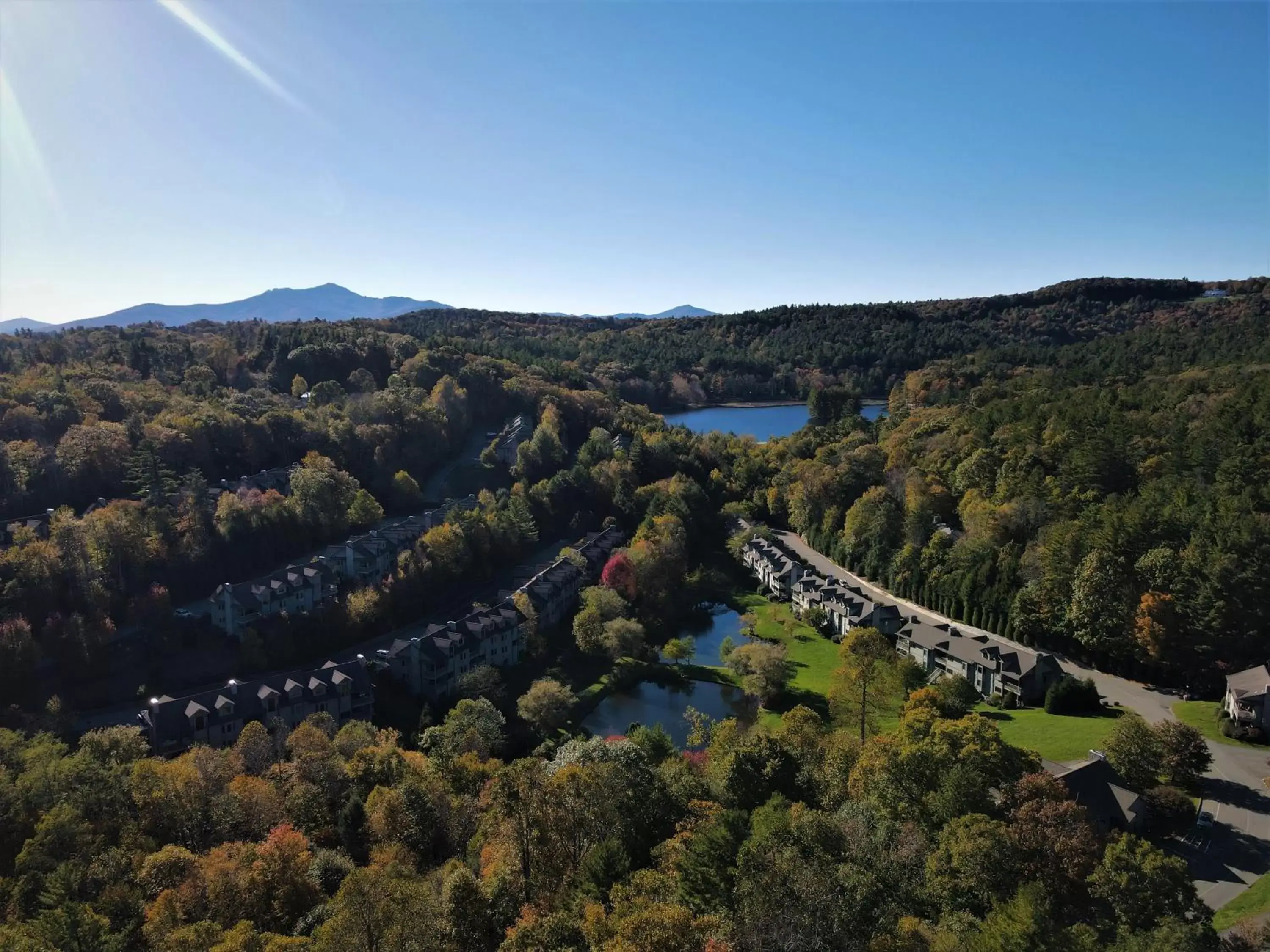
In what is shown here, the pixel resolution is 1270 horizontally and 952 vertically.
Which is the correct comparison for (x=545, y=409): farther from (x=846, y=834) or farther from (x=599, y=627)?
(x=846, y=834)

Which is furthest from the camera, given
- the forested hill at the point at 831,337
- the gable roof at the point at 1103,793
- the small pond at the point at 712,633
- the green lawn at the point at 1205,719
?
the forested hill at the point at 831,337

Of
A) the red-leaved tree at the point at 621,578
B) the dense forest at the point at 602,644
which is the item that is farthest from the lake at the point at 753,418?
the red-leaved tree at the point at 621,578

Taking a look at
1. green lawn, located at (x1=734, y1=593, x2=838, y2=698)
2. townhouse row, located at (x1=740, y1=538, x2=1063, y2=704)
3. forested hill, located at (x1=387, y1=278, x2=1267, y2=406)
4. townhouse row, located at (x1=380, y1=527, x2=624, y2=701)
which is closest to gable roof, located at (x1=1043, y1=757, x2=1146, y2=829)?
townhouse row, located at (x1=740, y1=538, x2=1063, y2=704)

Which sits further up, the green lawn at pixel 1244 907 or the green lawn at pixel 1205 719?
the green lawn at pixel 1244 907

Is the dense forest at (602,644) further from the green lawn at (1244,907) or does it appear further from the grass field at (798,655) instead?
the green lawn at (1244,907)

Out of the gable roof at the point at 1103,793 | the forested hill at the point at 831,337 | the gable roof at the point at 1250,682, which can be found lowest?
A: the gable roof at the point at 1103,793
